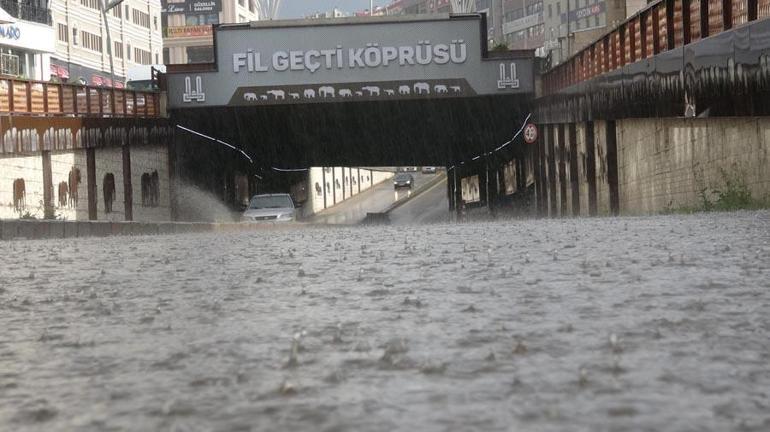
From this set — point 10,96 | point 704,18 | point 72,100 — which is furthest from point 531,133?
point 704,18

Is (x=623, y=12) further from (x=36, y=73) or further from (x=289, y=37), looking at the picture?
(x=36, y=73)

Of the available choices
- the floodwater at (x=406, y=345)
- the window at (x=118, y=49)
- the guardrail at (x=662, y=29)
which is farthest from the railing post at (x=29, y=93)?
the window at (x=118, y=49)

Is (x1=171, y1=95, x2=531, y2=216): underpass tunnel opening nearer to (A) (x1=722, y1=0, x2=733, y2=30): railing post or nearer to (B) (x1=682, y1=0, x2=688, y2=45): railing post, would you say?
(B) (x1=682, y1=0, x2=688, y2=45): railing post

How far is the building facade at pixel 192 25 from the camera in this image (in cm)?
16688

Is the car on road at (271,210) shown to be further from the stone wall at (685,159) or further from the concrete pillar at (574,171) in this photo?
the stone wall at (685,159)

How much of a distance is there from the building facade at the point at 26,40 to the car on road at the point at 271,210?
69.3 feet

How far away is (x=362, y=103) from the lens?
186 ft

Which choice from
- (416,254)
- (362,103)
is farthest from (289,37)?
(416,254)

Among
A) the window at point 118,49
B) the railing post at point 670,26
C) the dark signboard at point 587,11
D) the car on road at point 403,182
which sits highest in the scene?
the dark signboard at point 587,11

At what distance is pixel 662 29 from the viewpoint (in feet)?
82.3

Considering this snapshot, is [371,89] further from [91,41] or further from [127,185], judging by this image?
[91,41]

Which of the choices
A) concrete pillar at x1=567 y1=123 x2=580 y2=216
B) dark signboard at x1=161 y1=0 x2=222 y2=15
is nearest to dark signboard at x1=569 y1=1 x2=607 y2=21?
dark signboard at x1=161 y1=0 x2=222 y2=15

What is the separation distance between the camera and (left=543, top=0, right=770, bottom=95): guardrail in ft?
63.2

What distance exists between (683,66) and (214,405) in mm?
19043
